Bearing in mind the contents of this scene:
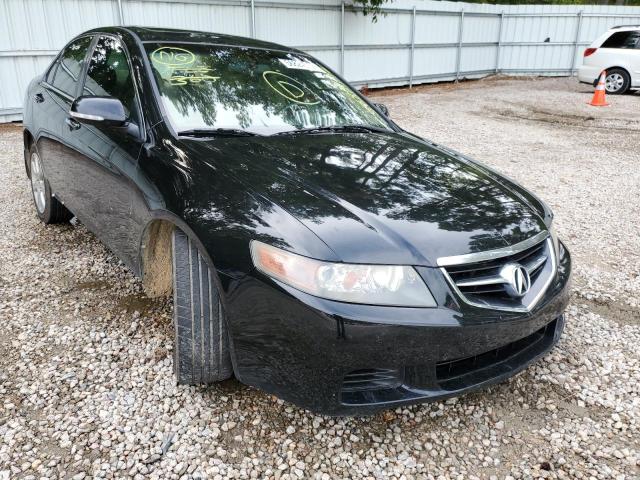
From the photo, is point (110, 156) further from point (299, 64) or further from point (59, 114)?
point (299, 64)

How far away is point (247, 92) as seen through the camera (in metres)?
2.92

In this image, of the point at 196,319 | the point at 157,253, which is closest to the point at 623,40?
the point at 157,253

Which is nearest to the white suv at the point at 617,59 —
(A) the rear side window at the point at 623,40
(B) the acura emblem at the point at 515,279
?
(A) the rear side window at the point at 623,40

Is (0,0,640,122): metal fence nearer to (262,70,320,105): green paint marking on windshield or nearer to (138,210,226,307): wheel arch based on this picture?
(262,70,320,105): green paint marking on windshield

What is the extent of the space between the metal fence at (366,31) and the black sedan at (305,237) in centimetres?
711

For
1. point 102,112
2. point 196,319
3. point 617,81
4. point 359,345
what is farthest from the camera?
point 617,81

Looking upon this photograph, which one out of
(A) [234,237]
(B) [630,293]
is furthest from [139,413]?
(B) [630,293]

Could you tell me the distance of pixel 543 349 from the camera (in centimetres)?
225

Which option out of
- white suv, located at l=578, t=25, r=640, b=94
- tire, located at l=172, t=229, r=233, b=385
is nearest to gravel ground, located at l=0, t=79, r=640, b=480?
tire, located at l=172, t=229, r=233, b=385

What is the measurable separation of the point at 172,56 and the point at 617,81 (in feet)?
44.4

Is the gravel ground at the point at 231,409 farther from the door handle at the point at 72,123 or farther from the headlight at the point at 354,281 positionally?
the door handle at the point at 72,123

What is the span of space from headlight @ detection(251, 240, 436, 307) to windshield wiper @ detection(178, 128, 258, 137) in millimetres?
984

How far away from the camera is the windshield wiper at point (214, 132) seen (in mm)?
2533

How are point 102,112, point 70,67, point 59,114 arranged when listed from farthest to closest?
point 70,67 → point 59,114 → point 102,112
